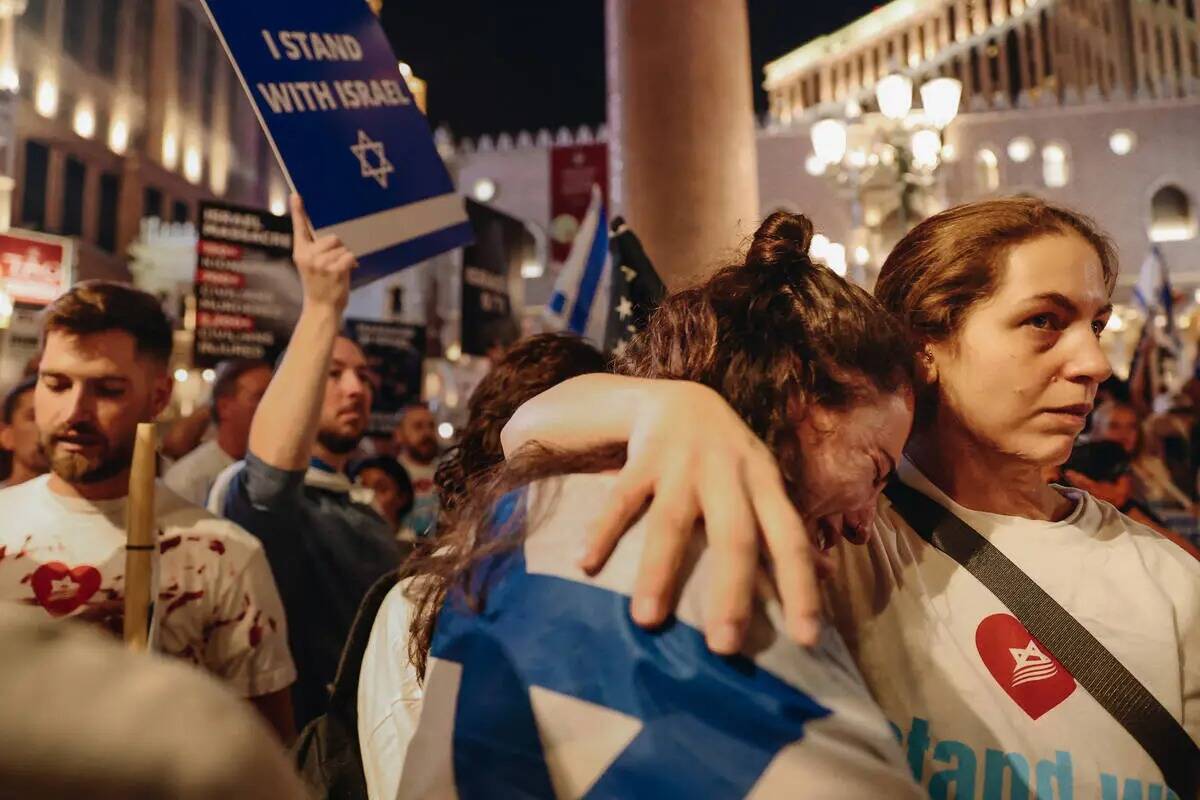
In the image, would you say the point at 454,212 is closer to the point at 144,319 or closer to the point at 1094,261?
the point at 144,319

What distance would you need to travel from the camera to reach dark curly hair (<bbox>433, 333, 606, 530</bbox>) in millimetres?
2248

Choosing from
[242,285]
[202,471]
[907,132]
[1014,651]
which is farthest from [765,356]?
[907,132]

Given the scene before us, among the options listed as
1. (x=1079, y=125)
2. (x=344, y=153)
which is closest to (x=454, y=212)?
(x=344, y=153)

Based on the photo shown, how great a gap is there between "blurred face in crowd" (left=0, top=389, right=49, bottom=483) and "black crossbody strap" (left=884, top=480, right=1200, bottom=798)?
11.6 feet

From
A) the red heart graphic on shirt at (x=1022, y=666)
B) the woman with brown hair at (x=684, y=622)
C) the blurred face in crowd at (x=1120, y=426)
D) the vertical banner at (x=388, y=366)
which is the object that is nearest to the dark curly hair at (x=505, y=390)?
the woman with brown hair at (x=684, y=622)

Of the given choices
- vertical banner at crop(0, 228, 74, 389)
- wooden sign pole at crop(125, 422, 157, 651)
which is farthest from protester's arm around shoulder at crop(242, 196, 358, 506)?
vertical banner at crop(0, 228, 74, 389)

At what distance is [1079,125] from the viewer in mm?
34062

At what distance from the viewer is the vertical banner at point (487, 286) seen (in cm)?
630

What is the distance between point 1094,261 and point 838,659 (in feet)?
3.55

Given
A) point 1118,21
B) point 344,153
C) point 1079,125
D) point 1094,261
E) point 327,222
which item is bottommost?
point 1094,261

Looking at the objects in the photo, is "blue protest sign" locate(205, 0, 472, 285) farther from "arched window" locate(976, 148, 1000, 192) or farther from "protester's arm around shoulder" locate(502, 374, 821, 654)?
"arched window" locate(976, 148, 1000, 192)

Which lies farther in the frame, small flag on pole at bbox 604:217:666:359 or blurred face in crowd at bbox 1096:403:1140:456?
blurred face in crowd at bbox 1096:403:1140:456

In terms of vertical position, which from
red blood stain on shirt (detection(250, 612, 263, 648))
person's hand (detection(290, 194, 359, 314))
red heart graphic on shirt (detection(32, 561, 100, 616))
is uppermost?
person's hand (detection(290, 194, 359, 314))

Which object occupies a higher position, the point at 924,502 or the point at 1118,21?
the point at 1118,21
